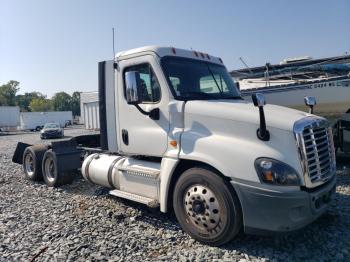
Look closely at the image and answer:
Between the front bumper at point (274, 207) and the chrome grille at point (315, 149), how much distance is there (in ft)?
0.73

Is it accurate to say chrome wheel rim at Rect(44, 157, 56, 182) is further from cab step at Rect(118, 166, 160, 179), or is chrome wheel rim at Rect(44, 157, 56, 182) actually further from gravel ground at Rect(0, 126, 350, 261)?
cab step at Rect(118, 166, 160, 179)

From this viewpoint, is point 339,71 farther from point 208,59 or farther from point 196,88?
point 196,88

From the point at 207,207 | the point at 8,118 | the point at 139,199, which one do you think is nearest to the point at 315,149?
the point at 207,207

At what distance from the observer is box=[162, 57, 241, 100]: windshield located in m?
5.36

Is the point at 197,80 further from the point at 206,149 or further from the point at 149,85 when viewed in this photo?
the point at 206,149

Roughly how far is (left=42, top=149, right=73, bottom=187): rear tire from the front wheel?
4.30 meters

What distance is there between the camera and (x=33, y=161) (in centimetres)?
912

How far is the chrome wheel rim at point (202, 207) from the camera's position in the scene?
4.55 meters

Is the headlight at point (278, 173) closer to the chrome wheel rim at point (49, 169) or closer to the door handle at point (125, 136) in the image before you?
the door handle at point (125, 136)

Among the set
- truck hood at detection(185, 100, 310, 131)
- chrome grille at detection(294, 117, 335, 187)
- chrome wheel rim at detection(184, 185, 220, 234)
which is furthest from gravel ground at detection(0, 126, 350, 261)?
truck hood at detection(185, 100, 310, 131)

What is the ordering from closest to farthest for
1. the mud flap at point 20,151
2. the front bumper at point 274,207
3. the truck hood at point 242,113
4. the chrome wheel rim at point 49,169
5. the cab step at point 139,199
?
the front bumper at point 274,207 → the truck hood at point 242,113 → the cab step at point 139,199 → the chrome wheel rim at point 49,169 → the mud flap at point 20,151

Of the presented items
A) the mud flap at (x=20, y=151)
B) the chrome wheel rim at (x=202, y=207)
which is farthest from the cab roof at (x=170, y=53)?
the mud flap at (x=20, y=151)

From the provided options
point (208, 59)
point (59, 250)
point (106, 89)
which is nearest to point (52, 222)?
point (59, 250)

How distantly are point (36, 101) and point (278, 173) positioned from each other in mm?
117722
